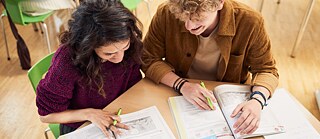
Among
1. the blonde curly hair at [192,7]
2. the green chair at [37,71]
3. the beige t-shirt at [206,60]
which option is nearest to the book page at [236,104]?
the beige t-shirt at [206,60]

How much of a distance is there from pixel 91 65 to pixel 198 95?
38cm

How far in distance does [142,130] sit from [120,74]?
10.9 inches

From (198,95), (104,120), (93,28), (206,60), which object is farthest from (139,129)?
(206,60)

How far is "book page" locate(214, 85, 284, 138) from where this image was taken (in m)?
1.01

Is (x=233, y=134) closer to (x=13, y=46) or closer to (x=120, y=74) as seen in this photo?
(x=120, y=74)

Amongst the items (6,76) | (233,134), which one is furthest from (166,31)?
(6,76)

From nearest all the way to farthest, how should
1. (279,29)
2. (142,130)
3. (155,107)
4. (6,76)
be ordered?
(142,130), (155,107), (6,76), (279,29)

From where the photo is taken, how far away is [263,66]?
1.23 m

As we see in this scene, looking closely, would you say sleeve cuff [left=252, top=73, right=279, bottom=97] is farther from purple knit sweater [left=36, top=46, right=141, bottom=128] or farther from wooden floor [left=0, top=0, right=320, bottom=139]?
wooden floor [left=0, top=0, right=320, bottom=139]

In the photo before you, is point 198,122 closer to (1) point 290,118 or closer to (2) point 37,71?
(1) point 290,118

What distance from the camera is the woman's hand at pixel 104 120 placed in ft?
3.20

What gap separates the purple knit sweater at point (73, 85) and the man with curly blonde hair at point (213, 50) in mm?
105

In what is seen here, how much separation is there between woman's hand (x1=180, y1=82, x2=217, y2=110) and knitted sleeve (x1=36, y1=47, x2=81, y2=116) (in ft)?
1.26

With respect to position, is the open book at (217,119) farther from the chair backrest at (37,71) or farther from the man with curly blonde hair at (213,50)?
the chair backrest at (37,71)
